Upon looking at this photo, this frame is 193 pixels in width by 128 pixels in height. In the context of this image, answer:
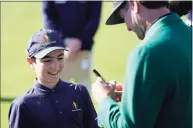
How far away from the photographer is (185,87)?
10.7ft

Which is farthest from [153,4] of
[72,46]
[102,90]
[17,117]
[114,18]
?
[72,46]

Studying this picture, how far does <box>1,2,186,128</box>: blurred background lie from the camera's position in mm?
9641

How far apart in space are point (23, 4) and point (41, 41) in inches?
439

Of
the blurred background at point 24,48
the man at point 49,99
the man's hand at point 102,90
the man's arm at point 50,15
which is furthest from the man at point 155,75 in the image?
the blurred background at point 24,48

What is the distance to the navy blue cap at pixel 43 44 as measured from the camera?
4387 mm

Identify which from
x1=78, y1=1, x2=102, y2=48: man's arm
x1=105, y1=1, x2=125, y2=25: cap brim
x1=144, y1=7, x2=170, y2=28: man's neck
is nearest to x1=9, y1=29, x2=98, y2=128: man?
x1=105, y1=1, x2=125, y2=25: cap brim

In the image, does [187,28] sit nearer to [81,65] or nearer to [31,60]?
[31,60]

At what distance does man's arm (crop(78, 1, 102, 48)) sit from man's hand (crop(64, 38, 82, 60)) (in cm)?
10

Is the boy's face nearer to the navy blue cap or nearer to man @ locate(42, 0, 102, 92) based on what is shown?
the navy blue cap

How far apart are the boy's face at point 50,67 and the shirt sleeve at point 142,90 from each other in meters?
1.19

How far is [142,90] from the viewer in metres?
3.19

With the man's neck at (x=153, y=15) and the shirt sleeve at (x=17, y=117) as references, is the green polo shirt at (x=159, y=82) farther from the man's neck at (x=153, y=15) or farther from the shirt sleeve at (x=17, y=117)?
the shirt sleeve at (x=17, y=117)

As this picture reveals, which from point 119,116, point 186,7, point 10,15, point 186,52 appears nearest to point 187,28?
point 186,52

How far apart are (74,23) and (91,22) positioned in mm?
236
